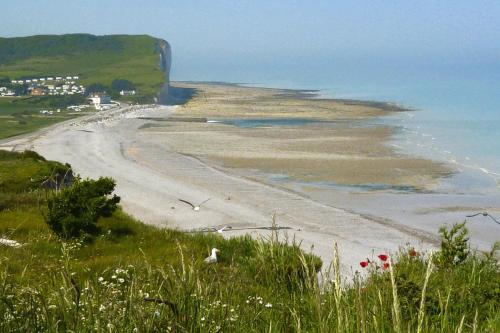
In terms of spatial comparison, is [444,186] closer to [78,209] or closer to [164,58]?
[78,209]

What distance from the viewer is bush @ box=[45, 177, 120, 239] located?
1455 centimetres

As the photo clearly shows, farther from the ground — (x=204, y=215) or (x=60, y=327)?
(x=60, y=327)

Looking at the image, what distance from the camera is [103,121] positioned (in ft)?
255

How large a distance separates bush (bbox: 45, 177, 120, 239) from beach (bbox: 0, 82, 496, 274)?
3.49 meters

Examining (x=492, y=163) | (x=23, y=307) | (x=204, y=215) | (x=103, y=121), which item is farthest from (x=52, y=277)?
(x=103, y=121)

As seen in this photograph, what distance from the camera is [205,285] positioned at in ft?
18.6

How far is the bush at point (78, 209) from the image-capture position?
573 inches

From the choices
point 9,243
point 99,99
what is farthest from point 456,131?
point 99,99

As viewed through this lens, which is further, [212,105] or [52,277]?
[212,105]

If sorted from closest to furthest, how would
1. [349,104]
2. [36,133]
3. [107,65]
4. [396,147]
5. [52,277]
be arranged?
[52,277]
[396,147]
[36,133]
[349,104]
[107,65]

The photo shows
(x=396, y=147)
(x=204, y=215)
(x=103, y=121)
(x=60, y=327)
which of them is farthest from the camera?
(x=103, y=121)

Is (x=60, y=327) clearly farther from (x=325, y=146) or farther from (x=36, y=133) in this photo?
(x=36, y=133)

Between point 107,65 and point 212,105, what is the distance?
8021 cm

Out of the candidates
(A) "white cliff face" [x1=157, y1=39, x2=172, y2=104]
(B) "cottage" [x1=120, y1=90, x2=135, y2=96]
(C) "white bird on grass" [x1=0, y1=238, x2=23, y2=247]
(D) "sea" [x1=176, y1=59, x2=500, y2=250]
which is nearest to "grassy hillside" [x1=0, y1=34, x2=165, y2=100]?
(A) "white cliff face" [x1=157, y1=39, x2=172, y2=104]
